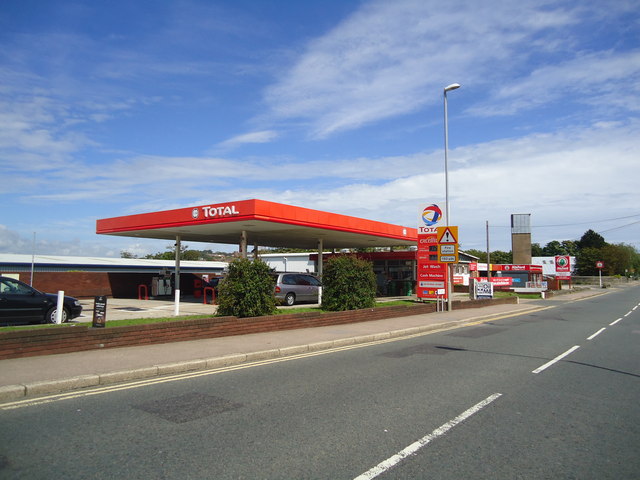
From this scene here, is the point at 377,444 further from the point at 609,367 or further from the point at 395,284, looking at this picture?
the point at 395,284

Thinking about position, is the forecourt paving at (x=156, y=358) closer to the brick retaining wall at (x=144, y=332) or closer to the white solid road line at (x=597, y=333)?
the brick retaining wall at (x=144, y=332)

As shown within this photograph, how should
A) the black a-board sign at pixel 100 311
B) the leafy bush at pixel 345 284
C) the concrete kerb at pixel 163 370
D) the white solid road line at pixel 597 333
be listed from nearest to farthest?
1. the concrete kerb at pixel 163 370
2. the black a-board sign at pixel 100 311
3. the white solid road line at pixel 597 333
4. the leafy bush at pixel 345 284

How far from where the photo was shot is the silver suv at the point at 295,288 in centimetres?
2184

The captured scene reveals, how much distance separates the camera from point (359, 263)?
1728 centimetres

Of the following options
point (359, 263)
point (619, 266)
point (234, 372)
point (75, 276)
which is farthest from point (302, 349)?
point (619, 266)

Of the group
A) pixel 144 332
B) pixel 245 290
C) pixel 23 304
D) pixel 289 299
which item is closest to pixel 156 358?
pixel 144 332

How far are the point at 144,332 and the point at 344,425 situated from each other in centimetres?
655

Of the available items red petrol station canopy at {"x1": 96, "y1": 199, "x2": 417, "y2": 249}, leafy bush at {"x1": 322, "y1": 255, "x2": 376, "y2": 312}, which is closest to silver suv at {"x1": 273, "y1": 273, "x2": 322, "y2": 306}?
red petrol station canopy at {"x1": 96, "y1": 199, "x2": 417, "y2": 249}

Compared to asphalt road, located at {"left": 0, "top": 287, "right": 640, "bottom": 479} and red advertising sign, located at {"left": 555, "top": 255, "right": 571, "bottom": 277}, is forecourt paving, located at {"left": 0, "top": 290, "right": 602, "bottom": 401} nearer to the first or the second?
asphalt road, located at {"left": 0, "top": 287, "right": 640, "bottom": 479}

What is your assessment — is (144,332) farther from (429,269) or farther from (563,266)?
(563,266)

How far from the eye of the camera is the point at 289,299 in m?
22.1

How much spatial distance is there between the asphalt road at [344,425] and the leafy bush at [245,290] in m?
4.30

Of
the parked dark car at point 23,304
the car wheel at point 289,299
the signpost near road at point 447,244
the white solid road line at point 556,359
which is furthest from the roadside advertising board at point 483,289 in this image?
the parked dark car at point 23,304

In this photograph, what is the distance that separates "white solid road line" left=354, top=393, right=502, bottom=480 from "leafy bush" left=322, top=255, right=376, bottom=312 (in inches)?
407
